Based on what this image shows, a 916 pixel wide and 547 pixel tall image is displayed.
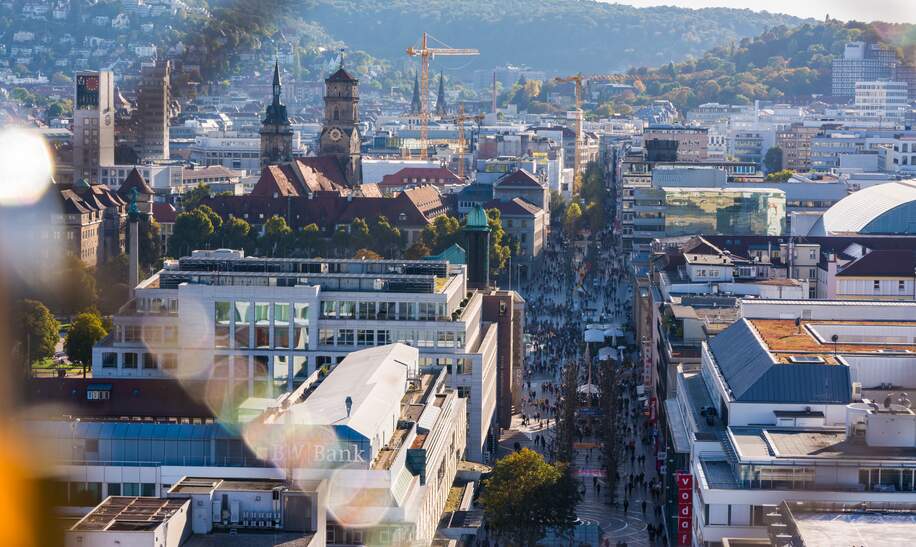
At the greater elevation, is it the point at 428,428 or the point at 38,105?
the point at 38,105

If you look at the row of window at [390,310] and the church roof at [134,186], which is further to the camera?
the church roof at [134,186]

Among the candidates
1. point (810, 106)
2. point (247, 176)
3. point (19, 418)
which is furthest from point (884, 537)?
point (810, 106)

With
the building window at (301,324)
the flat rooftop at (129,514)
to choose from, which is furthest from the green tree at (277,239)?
the flat rooftop at (129,514)

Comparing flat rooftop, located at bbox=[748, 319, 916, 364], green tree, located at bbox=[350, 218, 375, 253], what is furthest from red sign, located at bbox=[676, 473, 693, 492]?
green tree, located at bbox=[350, 218, 375, 253]

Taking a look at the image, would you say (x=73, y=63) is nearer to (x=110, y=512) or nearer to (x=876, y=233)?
(x=876, y=233)

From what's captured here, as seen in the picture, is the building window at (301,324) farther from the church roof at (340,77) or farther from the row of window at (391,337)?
the church roof at (340,77)

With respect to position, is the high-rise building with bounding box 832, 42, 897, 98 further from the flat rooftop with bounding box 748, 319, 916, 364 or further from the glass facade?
the flat rooftop with bounding box 748, 319, 916, 364
